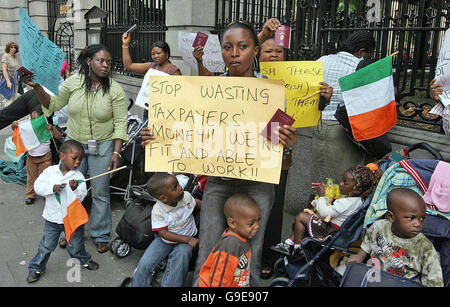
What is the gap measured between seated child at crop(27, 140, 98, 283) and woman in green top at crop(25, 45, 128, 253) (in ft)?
1.67

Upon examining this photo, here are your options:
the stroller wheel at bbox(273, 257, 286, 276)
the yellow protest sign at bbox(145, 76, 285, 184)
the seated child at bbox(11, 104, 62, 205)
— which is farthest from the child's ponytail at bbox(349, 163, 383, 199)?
the seated child at bbox(11, 104, 62, 205)

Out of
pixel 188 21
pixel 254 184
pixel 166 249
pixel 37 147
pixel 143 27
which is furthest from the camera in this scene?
pixel 143 27

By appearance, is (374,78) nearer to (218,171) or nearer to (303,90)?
(303,90)

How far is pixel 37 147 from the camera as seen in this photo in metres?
5.51

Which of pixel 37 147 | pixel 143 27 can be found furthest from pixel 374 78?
pixel 143 27

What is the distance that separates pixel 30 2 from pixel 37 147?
13.1m

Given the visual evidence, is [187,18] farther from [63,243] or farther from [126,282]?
[126,282]

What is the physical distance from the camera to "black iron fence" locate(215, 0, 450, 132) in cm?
416

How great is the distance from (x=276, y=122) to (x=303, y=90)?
84 centimetres

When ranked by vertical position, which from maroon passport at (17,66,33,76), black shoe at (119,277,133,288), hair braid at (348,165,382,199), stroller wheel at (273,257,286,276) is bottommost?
black shoe at (119,277,133,288)

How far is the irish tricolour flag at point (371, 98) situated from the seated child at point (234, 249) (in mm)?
1296

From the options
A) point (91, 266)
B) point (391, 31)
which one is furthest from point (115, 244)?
point (391, 31)

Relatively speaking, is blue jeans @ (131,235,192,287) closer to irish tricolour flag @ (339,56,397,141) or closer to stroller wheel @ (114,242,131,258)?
stroller wheel @ (114,242,131,258)

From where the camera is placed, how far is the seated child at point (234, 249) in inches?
98.5
